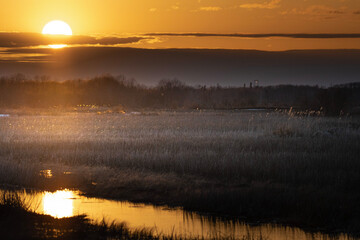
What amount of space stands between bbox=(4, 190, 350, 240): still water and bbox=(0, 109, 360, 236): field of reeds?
489mm

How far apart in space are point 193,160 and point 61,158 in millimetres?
4864

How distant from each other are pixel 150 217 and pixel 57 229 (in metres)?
2.62

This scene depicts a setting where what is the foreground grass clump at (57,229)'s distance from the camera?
8836 mm

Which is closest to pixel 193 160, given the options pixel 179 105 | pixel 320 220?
pixel 320 220

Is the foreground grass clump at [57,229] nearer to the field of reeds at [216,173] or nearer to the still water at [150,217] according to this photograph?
the still water at [150,217]

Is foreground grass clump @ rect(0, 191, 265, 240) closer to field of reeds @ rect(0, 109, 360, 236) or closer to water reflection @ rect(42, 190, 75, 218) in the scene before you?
water reflection @ rect(42, 190, 75, 218)

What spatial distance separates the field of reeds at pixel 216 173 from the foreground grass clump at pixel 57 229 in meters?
2.29

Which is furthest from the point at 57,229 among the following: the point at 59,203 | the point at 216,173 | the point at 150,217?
A: the point at 216,173

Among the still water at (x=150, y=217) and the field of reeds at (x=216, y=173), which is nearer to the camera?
the still water at (x=150, y=217)

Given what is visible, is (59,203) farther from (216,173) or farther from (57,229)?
(216,173)

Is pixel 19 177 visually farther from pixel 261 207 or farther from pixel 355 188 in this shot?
pixel 355 188

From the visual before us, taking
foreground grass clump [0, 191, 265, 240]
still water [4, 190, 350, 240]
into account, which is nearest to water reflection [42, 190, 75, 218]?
still water [4, 190, 350, 240]

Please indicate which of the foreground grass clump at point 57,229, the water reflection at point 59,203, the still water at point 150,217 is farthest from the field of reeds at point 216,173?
the foreground grass clump at point 57,229

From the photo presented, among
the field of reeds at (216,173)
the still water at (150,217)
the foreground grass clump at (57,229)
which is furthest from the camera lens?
the field of reeds at (216,173)
